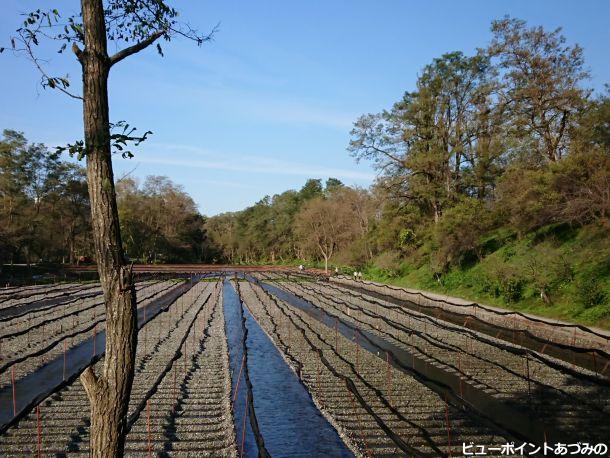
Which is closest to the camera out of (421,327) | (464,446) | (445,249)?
(464,446)

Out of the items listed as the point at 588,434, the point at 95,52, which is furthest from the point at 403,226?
the point at 95,52

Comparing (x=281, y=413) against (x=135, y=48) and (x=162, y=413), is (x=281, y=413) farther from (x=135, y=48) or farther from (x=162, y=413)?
(x=135, y=48)

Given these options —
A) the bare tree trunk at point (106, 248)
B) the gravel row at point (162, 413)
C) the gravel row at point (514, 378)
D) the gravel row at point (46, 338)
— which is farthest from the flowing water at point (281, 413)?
the gravel row at point (46, 338)

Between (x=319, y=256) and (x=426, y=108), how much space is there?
37.1 m

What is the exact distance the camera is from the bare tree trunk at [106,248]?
423 centimetres

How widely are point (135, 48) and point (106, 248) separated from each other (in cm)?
187

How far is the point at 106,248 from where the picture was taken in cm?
425

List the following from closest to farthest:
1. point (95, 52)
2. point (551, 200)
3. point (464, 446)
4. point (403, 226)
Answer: point (95, 52) → point (464, 446) → point (551, 200) → point (403, 226)

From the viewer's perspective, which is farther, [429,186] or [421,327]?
[429,186]

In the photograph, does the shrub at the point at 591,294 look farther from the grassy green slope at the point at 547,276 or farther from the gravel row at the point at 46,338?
the gravel row at the point at 46,338

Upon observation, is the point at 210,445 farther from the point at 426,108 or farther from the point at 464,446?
the point at 426,108

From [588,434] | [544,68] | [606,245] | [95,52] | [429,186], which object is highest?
[544,68]

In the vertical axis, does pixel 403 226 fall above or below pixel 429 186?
below

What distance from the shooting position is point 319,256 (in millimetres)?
74250
